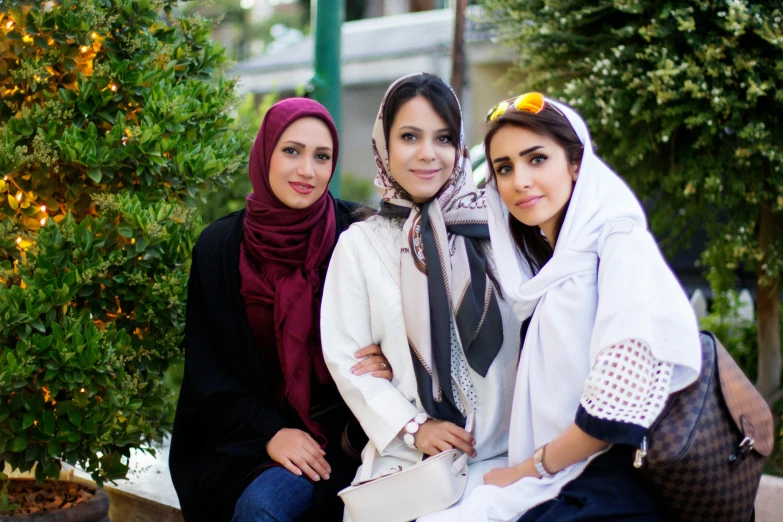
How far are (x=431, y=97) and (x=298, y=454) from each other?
1294 millimetres

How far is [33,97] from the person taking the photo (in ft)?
10.1

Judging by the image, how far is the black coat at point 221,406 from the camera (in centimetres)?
291

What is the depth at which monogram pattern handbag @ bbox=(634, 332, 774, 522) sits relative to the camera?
6.81 ft

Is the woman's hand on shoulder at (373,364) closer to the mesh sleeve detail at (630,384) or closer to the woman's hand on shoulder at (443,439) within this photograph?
the woman's hand on shoulder at (443,439)

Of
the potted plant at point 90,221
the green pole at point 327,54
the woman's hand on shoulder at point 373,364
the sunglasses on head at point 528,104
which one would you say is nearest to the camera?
the sunglasses on head at point 528,104

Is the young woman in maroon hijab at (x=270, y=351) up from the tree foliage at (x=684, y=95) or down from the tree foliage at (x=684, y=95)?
down

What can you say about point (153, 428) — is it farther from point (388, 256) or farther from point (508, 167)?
point (508, 167)

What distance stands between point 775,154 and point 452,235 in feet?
6.25

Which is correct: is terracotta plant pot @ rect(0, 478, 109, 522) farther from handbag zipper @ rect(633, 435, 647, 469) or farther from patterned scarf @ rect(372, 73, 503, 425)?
handbag zipper @ rect(633, 435, 647, 469)

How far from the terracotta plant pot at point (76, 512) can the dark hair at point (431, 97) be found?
1870 millimetres

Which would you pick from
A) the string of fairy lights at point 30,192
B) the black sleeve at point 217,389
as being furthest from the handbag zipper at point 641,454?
the string of fairy lights at point 30,192

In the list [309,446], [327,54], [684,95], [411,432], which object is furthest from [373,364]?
[327,54]

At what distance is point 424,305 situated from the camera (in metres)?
2.64

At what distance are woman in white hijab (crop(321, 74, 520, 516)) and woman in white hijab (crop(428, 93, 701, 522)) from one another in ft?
0.52
